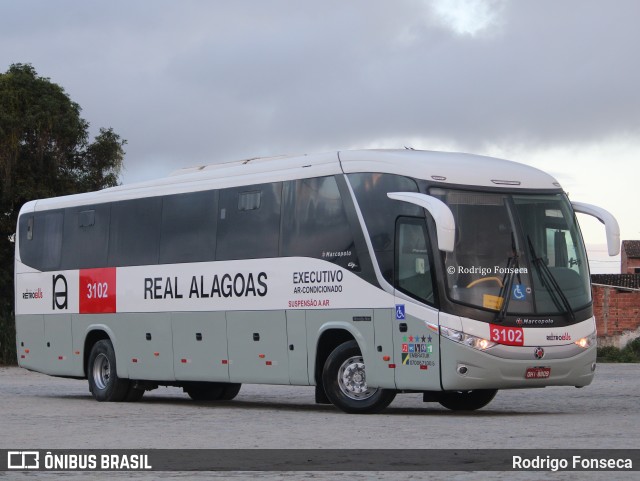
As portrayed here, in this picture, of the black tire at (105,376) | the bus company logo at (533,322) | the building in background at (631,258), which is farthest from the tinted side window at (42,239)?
the building in background at (631,258)

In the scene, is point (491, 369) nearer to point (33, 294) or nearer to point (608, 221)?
point (608, 221)

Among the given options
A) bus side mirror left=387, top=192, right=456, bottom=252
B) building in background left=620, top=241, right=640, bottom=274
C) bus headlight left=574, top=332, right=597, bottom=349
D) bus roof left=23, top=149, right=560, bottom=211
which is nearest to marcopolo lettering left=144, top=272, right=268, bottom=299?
bus roof left=23, top=149, right=560, bottom=211

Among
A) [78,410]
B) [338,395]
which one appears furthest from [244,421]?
[78,410]

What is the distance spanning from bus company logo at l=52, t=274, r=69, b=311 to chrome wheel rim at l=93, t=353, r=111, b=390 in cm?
138

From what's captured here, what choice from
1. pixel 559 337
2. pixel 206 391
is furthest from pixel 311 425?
pixel 206 391

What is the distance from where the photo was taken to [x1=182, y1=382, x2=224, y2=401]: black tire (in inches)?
971

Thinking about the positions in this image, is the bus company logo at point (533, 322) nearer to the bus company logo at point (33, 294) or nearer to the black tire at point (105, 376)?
the black tire at point (105, 376)

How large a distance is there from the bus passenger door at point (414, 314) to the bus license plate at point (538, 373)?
3.88ft

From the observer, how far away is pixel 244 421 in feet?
58.2

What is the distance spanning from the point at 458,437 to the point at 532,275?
4.44m

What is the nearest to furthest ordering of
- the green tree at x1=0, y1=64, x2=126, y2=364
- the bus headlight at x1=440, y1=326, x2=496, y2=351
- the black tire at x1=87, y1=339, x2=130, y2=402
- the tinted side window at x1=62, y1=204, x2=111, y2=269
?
the bus headlight at x1=440, y1=326, x2=496, y2=351 → the black tire at x1=87, y1=339, x2=130, y2=402 → the tinted side window at x1=62, y1=204, x2=111, y2=269 → the green tree at x1=0, y1=64, x2=126, y2=364

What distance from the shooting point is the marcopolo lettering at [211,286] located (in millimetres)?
20594

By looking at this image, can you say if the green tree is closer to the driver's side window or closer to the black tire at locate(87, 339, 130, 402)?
the black tire at locate(87, 339, 130, 402)

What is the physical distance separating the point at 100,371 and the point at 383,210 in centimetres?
801
